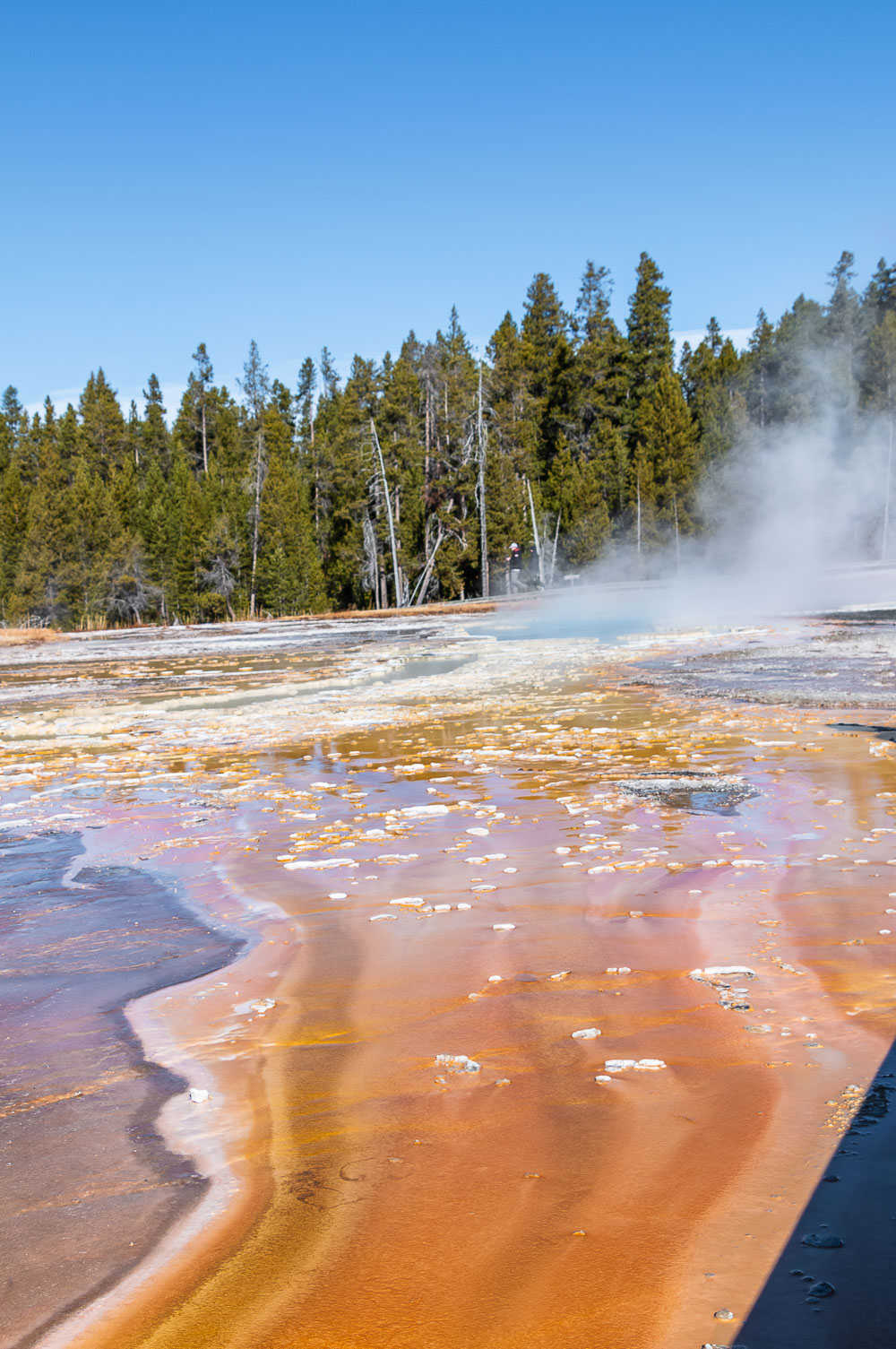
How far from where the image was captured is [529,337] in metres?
73.7

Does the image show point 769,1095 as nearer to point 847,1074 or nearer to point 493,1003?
point 847,1074

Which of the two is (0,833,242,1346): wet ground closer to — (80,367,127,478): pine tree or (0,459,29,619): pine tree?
(0,459,29,619): pine tree

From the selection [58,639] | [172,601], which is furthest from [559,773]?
[172,601]

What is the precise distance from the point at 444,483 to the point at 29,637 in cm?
2429

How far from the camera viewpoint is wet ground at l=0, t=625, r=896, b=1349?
2.08 metres

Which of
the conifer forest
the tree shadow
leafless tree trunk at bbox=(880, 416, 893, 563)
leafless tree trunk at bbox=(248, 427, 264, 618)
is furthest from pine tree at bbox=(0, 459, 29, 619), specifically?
the tree shadow

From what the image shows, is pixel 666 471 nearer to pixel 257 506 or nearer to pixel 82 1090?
pixel 257 506

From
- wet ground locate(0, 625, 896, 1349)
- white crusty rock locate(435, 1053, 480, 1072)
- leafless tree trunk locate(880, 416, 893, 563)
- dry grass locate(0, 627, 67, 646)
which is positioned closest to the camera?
wet ground locate(0, 625, 896, 1349)

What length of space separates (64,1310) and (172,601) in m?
56.6

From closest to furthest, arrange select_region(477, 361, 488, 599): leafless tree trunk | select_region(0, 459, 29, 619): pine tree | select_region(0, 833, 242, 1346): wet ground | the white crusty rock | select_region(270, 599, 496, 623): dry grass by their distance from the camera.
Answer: select_region(0, 833, 242, 1346): wet ground, the white crusty rock, select_region(270, 599, 496, 623): dry grass, select_region(477, 361, 488, 599): leafless tree trunk, select_region(0, 459, 29, 619): pine tree

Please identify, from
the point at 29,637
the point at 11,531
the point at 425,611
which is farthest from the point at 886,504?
the point at 11,531

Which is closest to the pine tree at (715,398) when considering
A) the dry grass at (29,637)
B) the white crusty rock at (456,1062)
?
the dry grass at (29,637)

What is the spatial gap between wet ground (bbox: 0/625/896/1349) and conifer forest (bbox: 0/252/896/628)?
4335 cm

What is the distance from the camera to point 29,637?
34.8m
